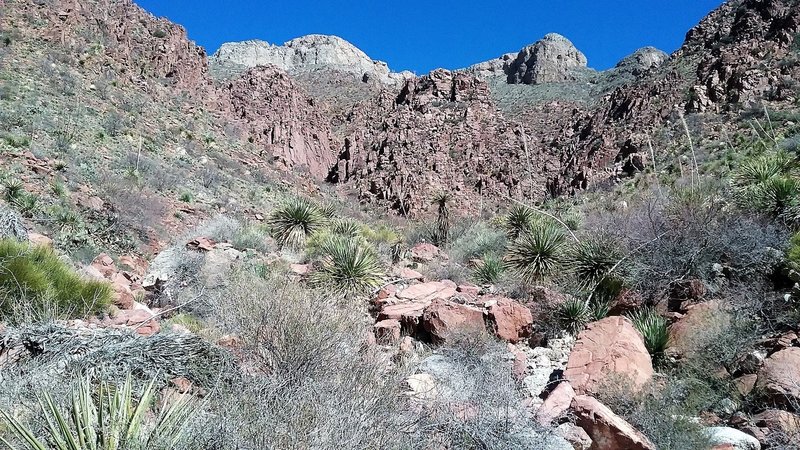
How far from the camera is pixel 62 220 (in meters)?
13.0

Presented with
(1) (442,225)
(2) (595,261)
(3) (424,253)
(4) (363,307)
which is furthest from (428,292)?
(1) (442,225)

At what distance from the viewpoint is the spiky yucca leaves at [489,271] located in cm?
1066

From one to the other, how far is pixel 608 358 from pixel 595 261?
293 cm

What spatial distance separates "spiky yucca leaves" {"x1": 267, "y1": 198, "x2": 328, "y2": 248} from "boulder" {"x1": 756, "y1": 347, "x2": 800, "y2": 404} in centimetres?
1056

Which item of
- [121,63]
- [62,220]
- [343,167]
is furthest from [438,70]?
[62,220]

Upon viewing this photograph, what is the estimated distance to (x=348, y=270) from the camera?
966cm

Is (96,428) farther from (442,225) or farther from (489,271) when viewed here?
(442,225)

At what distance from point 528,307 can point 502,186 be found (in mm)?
28809

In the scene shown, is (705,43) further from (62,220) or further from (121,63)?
(62,220)

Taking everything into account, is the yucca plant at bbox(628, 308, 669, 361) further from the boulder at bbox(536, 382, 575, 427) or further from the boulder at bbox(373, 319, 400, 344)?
the boulder at bbox(373, 319, 400, 344)

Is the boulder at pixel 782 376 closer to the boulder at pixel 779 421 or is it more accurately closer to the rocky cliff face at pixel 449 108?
the boulder at pixel 779 421

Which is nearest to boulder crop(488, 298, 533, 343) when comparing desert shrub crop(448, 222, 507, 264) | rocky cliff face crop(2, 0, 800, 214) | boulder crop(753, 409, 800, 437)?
boulder crop(753, 409, 800, 437)

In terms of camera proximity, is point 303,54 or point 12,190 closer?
point 12,190

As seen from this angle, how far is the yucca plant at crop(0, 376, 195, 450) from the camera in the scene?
9.37ft
